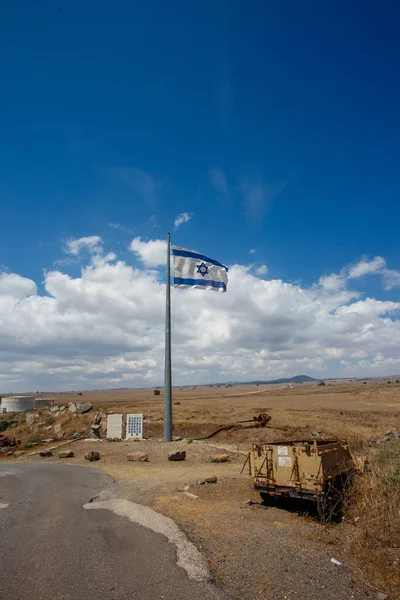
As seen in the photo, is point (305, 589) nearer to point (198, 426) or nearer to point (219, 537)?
point (219, 537)

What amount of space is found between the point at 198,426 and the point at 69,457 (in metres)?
10.6

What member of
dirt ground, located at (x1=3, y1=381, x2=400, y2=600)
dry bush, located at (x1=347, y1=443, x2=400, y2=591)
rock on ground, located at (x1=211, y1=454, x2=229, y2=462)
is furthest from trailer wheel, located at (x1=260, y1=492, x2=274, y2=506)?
rock on ground, located at (x1=211, y1=454, x2=229, y2=462)

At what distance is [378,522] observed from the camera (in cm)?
716

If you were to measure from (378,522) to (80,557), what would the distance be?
513 cm

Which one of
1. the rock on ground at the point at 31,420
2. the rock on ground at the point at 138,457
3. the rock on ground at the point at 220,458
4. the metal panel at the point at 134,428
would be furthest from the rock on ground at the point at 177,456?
the rock on ground at the point at 31,420

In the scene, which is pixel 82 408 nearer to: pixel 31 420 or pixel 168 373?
pixel 31 420

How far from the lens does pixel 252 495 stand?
10.6 metres

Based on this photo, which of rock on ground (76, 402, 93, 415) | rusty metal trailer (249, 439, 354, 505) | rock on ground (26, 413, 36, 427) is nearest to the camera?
rusty metal trailer (249, 439, 354, 505)

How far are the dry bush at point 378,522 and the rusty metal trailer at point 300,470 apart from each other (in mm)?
564

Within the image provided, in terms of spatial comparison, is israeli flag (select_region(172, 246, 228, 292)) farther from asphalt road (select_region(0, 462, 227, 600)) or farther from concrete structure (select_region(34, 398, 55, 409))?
concrete structure (select_region(34, 398, 55, 409))

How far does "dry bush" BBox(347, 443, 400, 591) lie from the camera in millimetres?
6088

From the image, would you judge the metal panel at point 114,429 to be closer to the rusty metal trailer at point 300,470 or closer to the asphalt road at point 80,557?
the asphalt road at point 80,557

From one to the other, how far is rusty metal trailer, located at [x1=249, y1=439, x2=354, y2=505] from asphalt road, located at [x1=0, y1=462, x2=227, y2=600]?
3046mm

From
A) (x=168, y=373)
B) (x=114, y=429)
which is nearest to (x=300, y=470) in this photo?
(x=168, y=373)
